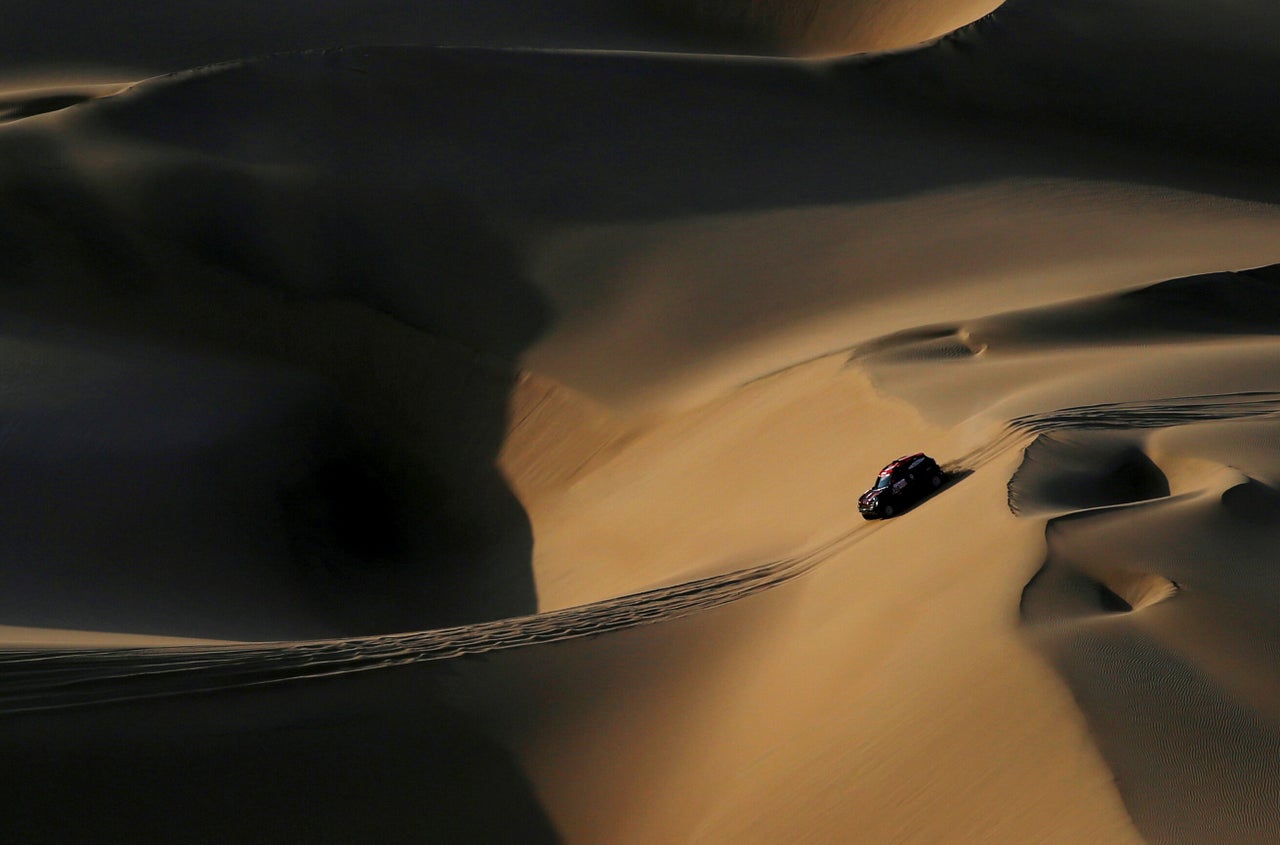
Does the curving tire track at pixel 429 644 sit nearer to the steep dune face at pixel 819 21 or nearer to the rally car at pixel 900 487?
the rally car at pixel 900 487

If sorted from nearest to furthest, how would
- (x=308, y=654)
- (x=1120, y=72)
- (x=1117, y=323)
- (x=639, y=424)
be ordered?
(x=308, y=654) → (x=1117, y=323) → (x=639, y=424) → (x=1120, y=72)

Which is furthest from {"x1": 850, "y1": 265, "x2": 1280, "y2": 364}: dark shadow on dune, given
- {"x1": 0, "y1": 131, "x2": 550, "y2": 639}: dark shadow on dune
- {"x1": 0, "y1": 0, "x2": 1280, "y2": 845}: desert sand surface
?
{"x1": 0, "y1": 131, "x2": 550, "y2": 639}: dark shadow on dune

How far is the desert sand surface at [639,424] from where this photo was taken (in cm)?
761

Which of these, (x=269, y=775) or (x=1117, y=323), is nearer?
(x=269, y=775)

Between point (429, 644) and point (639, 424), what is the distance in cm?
539

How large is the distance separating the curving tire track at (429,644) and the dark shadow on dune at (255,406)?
5.67ft

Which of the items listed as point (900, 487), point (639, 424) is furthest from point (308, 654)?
point (639, 424)

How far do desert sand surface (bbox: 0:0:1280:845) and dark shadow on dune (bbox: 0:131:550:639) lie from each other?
0.21ft

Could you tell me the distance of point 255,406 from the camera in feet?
48.0

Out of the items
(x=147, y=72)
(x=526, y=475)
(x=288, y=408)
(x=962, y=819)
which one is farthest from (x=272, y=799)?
(x=147, y=72)

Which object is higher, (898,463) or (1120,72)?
(1120,72)

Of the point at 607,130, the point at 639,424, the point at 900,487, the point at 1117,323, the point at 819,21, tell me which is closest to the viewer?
the point at 900,487

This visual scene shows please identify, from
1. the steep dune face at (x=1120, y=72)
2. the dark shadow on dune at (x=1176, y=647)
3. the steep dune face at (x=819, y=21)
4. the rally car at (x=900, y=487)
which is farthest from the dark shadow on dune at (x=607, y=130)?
the dark shadow on dune at (x=1176, y=647)

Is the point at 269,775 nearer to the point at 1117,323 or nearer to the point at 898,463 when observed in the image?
the point at 898,463
